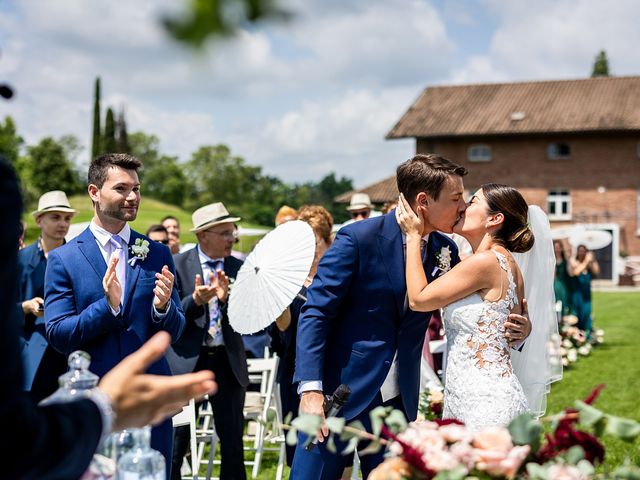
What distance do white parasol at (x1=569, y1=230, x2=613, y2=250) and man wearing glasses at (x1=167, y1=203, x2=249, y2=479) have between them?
609 inches

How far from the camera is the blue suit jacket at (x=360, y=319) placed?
13.5ft

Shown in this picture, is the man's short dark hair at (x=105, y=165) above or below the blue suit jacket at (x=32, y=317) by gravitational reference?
above

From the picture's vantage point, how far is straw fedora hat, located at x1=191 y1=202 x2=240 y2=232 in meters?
7.05

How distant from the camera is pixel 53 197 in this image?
779 centimetres

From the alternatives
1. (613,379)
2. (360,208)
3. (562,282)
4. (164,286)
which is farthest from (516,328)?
(562,282)

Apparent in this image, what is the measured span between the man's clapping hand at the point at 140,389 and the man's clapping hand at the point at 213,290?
4.22 metres

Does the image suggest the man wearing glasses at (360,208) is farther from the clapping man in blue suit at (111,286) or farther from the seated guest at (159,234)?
the clapping man in blue suit at (111,286)

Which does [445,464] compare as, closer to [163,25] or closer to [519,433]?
[519,433]

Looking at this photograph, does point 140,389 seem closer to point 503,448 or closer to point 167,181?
point 503,448

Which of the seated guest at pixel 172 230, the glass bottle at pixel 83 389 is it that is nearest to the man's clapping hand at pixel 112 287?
the glass bottle at pixel 83 389

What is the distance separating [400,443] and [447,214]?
7.52ft

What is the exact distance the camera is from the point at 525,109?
48.8 metres

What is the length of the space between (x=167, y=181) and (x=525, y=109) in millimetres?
65522

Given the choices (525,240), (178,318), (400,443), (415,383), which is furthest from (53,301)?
(400,443)
